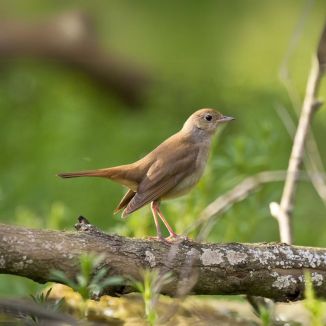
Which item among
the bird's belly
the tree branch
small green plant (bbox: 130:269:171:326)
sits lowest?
small green plant (bbox: 130:269:171:326)

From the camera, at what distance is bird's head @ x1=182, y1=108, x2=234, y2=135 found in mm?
5996

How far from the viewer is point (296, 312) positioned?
17.9 ft

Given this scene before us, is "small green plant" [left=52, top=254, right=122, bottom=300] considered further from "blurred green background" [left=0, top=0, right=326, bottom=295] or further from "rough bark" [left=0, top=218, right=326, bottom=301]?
"blurred green background" [left=0, top=0, right=326, bottom=295]

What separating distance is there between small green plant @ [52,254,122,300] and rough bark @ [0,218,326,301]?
0.06 meters

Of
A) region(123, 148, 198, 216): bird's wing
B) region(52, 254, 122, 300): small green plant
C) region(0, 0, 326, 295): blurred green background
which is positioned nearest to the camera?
region(52, 254, 122, 300): small green plant

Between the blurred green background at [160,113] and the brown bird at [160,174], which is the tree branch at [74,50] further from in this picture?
the brown bird at [160,174]

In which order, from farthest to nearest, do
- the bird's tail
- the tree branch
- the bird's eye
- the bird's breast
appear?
the tree branch
the bird's eye
the bird's breast
the bird's tail

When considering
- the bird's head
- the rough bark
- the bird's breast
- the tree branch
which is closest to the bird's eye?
the bird's head

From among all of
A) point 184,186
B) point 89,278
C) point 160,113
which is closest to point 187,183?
point 184,186

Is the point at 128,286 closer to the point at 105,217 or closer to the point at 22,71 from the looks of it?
the point at 105,217

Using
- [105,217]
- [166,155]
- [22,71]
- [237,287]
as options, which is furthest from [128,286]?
[22,71]

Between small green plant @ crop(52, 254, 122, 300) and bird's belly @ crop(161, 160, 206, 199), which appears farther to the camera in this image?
bird's belly @ crop(161, 160, 206, 199)

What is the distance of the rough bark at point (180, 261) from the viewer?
398 centimetres

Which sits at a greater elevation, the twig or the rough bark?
the twig
